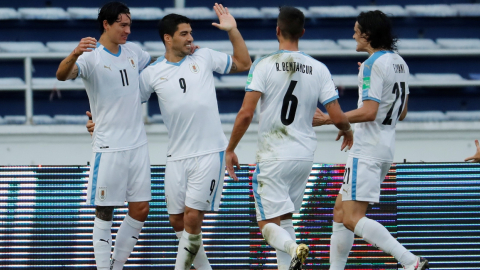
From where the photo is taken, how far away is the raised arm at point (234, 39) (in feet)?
14.9

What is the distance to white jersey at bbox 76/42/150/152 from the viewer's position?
4.43m

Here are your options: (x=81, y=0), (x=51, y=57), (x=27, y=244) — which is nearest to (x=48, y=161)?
(x=51, y=57)

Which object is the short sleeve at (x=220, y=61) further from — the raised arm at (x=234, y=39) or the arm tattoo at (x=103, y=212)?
the arm tattoo at (x=103, y=212)

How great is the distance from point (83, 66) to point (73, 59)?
258mm

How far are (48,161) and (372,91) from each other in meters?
6.06

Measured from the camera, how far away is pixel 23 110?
1048 centimetres

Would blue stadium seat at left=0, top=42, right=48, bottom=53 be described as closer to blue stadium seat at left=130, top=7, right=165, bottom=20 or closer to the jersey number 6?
blue stadium seat at left=130, top=7, right=165, bottom=20

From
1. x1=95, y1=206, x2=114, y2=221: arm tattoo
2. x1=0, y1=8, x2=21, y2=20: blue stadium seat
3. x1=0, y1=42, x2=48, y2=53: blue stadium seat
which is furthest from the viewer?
x1=0, y1=8, x2=21, y2=20: blue stadium seat

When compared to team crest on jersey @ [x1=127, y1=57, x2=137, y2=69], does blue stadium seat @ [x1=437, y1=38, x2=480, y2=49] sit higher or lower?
higher

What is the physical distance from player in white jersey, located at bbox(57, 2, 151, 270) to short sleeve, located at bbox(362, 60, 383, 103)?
1602 mm

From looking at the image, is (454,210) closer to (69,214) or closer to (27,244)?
(69,214)

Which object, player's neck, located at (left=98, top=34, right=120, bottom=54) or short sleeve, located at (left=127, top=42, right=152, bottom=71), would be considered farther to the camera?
short sleeve, located at (left=127, top=42, right=152, bottom=71)

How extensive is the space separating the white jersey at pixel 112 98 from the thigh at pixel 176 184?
325mm

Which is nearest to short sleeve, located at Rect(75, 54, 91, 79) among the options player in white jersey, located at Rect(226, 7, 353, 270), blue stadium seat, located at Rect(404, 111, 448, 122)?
player in white jersey, located at Rect(226, 7, 353, 270)
